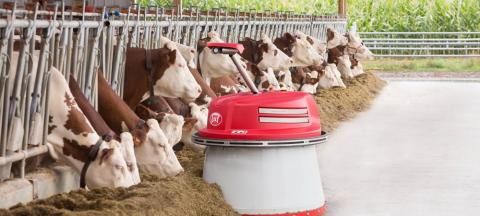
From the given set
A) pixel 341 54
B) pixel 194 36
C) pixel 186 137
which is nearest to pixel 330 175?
pixel 186 137

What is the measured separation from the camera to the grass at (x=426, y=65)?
34562mm

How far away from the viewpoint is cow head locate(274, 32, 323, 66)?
19375 millimetres

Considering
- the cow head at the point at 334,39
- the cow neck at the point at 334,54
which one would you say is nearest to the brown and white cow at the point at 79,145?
the cow neck at the point at 334,54

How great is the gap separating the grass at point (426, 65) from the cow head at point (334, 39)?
8.12m

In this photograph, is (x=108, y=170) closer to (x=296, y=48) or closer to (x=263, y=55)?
(x=263, y=55)

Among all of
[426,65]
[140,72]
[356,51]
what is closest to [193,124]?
[140,72]

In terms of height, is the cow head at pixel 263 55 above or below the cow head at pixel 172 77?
below

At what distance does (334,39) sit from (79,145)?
59.8 feet

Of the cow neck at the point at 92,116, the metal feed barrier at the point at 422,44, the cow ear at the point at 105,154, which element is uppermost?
the cow neck at the point at 92,116

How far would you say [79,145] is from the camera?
8320mm

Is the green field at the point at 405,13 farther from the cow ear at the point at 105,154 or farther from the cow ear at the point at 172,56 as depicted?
the cow ear at the point at 105,154

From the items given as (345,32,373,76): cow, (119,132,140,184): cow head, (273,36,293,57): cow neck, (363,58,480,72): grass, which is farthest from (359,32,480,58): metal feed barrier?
(119,132,140,184): cow head

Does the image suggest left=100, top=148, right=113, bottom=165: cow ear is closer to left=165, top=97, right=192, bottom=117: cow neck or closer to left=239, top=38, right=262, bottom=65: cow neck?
left=165, top=97, right=192, bottom=117: cow neck

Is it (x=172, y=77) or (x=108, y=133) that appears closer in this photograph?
(x=108, y=133)
